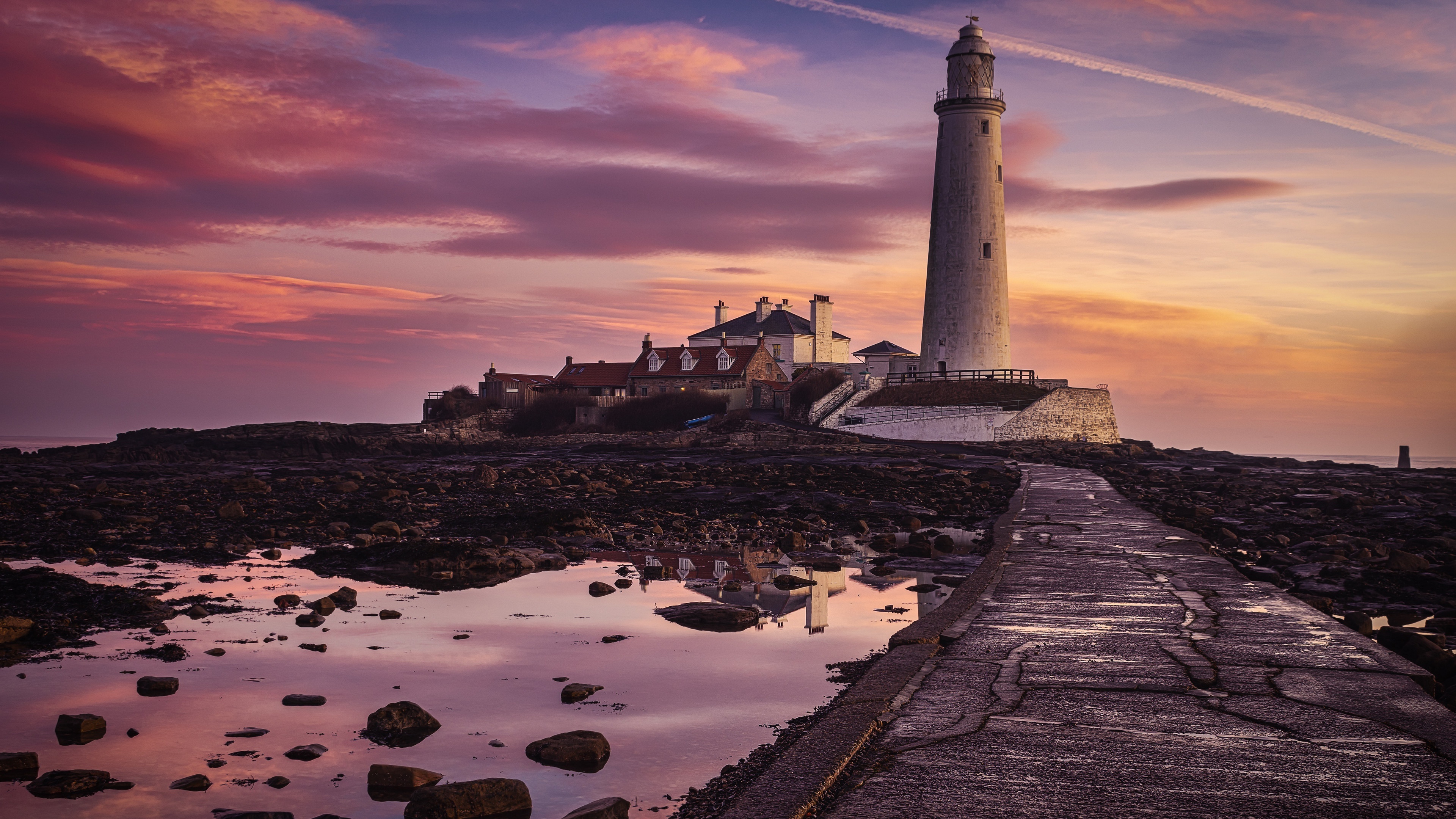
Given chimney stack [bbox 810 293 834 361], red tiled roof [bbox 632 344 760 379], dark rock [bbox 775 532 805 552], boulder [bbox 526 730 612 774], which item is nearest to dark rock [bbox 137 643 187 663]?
boulder [bbox 526 730 612 774]

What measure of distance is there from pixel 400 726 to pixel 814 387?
50653 millimetres

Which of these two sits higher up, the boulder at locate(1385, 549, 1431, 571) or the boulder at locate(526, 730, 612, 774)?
the boulder at locate(1385, 549, 1431, 571)

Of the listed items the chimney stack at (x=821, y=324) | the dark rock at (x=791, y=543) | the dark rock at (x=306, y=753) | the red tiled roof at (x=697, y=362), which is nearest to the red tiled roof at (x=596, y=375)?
the red tiled roof at (x=697, y=362)

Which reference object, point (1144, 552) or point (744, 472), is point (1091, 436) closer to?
point (744, 472)

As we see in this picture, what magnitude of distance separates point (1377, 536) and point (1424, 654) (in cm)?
1132

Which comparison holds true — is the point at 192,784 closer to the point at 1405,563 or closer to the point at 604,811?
the point at 604,811

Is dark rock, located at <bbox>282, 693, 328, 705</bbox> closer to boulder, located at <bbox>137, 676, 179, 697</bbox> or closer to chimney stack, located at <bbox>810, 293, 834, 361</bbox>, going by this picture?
boulder, located at <bbox>137, 676, 179, 697</bbox>

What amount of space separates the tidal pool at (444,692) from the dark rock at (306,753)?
0.11 feet

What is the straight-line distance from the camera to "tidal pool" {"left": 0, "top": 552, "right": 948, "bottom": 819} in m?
4.93

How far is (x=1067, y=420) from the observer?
48.8 m

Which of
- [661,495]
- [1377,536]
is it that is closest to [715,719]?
[1377,536]

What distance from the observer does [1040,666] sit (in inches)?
250

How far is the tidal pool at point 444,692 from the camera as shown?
4934 millimetres

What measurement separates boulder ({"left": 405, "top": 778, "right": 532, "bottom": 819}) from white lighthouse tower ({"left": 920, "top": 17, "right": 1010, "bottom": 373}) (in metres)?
47.1
